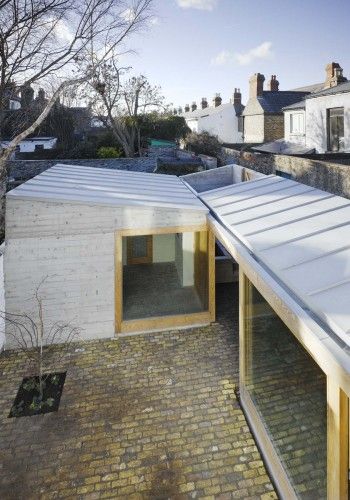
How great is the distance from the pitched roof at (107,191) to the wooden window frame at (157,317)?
51cm

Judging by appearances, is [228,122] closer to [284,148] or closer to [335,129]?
[284,148]

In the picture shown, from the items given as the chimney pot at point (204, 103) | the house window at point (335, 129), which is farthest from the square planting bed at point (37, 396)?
the chimney pot at point (204, 103)

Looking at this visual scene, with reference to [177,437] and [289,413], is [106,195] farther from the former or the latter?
[289,413]

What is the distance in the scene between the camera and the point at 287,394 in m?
4.96

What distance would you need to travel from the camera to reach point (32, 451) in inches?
194

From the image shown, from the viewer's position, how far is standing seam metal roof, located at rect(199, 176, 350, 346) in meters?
3.56

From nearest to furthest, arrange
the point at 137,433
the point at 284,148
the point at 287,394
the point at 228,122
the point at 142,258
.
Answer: the point at 287,394, the point at 137,433, the point at 142,258, the point at 284,148, the point at 228,122

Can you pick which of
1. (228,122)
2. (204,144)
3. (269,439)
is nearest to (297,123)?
(204,144)

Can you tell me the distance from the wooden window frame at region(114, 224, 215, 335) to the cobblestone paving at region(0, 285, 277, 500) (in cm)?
65

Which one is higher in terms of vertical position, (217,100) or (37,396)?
(217,100)

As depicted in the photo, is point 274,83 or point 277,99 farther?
point 274,83

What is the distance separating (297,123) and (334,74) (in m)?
3.68

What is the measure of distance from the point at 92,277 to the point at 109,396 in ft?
8.25

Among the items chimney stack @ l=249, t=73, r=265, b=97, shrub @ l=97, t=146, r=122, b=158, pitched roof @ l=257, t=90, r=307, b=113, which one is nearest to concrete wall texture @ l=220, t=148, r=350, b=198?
shrub @ l=97, t=146, r=122, b=158
